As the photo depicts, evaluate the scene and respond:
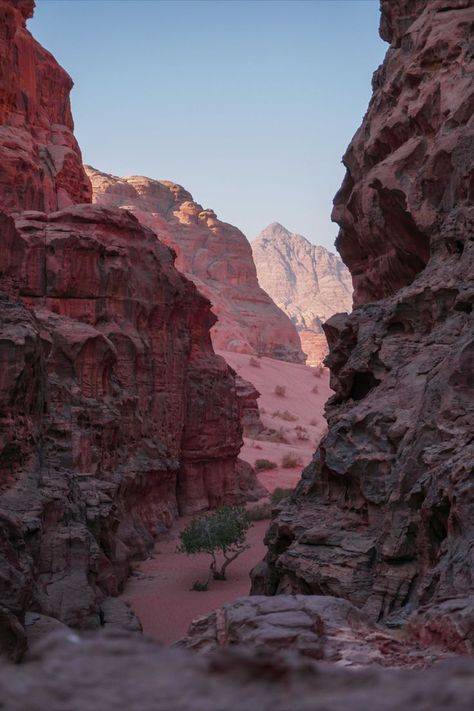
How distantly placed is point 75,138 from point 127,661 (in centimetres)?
3921

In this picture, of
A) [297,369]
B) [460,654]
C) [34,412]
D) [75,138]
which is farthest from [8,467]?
[297,369]

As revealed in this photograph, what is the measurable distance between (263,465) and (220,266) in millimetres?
29840

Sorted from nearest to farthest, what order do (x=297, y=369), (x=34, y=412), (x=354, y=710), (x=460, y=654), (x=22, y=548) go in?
(x=354, y=710) → (x=460, y=654) → (x=22, y=548) → (x=34, y=412) → (x=297, y=369)

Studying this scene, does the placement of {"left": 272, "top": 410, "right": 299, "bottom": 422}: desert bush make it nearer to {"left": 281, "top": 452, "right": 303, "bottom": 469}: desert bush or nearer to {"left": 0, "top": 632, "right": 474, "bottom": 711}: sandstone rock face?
{"left": 281, "top": 452, "right": 303, "bottom": 469}: desert bush

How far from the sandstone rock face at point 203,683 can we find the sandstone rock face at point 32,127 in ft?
88.5

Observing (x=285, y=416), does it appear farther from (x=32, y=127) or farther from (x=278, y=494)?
(x=32, y=127)

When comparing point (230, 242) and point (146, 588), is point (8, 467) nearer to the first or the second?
point (146, 588)

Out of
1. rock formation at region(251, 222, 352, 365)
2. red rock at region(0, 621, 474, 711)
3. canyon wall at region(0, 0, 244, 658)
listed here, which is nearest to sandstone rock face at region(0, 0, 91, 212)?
canyon wall at region(0, 0, 244, 658)

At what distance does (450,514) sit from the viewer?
7.62 metres

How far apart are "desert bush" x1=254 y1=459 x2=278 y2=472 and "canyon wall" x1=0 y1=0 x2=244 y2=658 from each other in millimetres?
6110

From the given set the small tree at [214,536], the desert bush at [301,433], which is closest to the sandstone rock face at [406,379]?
the small tree at [214,536]

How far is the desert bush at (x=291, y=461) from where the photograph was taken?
122 feet

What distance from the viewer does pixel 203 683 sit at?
185 cm

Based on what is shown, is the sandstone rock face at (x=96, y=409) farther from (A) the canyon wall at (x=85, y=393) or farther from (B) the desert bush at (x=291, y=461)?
(B) the desert bush at (x=291, y=461)
